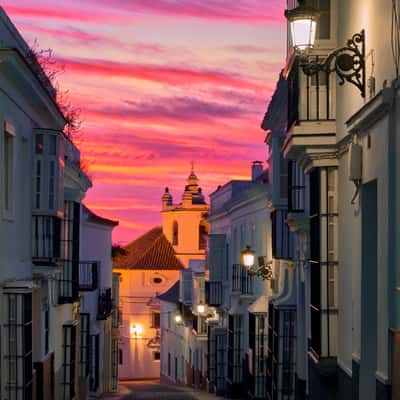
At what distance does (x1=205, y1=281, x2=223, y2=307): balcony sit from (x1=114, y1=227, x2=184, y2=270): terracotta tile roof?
41.2m

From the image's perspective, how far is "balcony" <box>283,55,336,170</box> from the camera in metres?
14.2

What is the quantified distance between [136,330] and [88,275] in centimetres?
4556

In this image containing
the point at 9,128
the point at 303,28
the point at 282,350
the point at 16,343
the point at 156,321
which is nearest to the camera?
the point at 303,28

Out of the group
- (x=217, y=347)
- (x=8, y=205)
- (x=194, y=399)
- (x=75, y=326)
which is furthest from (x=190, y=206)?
(x=8, y=205)

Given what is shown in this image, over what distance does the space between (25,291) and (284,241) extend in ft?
20.4

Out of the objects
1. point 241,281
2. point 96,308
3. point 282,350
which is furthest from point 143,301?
point 282,350

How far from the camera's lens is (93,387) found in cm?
3547

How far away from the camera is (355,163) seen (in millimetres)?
12023

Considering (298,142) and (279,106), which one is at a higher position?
(279,106)

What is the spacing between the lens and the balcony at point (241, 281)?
98.1ft

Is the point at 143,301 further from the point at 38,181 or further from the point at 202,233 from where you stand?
the point at 38,181

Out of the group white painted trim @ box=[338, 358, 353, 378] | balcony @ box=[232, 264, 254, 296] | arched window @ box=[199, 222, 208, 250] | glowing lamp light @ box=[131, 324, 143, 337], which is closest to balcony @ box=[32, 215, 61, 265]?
white painted trim @ box=[338, 358, 353, 378]

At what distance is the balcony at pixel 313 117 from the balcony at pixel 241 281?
14.3m

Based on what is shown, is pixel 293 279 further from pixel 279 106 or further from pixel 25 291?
pixel 25 291
